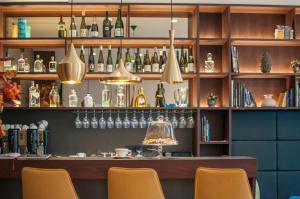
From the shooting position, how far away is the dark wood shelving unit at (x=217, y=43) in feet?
21.5

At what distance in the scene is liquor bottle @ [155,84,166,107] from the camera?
22.1 feet

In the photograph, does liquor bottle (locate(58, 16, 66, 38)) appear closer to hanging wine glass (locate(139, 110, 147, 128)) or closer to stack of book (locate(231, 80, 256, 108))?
hanging wine glass (locate(139, 110, 147, 128))

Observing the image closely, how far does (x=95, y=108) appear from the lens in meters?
6.45

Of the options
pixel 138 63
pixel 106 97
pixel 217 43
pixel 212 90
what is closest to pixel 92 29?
pixel 138 63

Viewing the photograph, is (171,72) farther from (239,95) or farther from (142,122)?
(239,95)

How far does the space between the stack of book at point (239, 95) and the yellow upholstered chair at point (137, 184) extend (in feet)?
9.67

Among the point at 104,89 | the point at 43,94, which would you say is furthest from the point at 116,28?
the point at 43,94

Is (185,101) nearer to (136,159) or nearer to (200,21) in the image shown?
(200,21)

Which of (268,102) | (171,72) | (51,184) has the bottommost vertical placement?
(51,184)

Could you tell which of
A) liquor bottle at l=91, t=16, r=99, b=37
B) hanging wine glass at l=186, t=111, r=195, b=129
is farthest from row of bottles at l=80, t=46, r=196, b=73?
hanging wine glass at l=186, t=111, r=195, b=129

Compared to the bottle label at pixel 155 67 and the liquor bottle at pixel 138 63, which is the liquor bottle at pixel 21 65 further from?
the bottle label at pixel 155 67

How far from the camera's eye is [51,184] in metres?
3.92

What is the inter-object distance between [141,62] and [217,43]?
103 centimetres

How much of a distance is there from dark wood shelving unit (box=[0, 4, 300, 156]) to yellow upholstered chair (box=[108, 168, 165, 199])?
267 centimetres
